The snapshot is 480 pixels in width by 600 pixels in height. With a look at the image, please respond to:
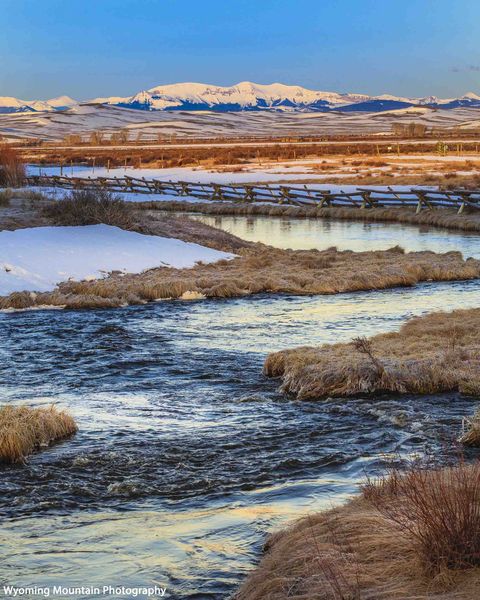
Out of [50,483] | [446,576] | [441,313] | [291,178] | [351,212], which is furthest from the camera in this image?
[291,178]

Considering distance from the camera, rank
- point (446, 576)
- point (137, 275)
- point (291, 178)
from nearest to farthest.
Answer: point (446, 576)
point (137, 275)
point (291, 178)

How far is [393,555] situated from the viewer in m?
5.27

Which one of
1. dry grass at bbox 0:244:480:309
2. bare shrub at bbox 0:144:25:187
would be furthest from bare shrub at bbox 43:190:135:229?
bare shrub at bbox 0:144:25:187

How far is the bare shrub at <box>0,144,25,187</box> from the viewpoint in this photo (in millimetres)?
41125

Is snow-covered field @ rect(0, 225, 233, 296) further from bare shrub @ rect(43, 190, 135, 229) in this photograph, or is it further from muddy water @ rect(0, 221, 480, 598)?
muddy water @ rect(0, 221, 480, 598)

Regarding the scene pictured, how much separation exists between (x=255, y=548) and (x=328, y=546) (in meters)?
1.03

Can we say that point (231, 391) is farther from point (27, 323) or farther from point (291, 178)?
point (291, 178)

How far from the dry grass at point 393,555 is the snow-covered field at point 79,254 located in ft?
46.7

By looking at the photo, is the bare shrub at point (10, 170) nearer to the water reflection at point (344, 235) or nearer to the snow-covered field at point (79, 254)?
the water reflection at point (344, 235)

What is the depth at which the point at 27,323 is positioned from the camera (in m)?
16.4

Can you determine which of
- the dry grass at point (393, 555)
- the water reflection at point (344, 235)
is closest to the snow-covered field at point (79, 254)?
the water reflection at point (344, 235)

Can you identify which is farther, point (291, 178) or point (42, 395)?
point (291, 178)

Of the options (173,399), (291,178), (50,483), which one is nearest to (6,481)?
(50,483)

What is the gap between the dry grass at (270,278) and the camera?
18812 millimetres
